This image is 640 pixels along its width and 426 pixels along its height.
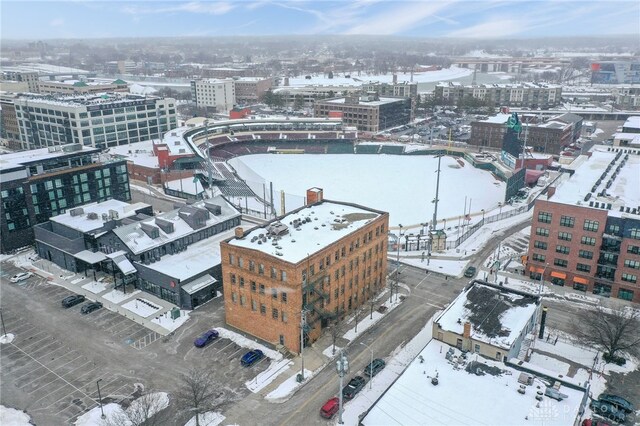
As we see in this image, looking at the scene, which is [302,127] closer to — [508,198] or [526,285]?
[508,198]

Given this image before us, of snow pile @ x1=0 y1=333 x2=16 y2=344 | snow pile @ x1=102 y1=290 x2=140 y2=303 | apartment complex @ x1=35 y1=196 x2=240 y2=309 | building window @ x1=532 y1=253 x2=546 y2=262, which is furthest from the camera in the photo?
building window @ x1=532 y1=253 x2=546 y2=262

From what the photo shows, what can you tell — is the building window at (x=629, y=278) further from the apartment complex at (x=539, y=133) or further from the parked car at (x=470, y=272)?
the apartment complex at (x=539, y=133)

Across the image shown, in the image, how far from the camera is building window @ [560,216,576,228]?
221 feet

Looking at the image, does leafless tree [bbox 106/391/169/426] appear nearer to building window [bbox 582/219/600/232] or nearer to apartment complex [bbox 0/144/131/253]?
apartment complex [bbox 0/144/131/253]

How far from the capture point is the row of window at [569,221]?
65.8 meters

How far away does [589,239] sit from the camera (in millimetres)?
66688

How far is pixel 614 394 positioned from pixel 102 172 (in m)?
86.6

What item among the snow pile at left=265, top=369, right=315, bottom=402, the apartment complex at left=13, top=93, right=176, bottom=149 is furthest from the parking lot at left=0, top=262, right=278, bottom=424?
the apartment complex at left=13, top=93, right=176, bottom=149

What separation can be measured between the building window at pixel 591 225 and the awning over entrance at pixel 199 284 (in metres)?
51.1

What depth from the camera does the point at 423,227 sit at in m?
92.0

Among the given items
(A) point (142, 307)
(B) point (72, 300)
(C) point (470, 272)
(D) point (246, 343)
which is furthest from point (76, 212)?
(C) point (470, 272)

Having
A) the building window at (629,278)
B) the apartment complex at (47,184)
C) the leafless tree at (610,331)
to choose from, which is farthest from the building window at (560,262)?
the apartment complex at (47,184)

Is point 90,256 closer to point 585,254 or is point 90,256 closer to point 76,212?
point 76,212

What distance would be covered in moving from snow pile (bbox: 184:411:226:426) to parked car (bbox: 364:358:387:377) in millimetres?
15186
